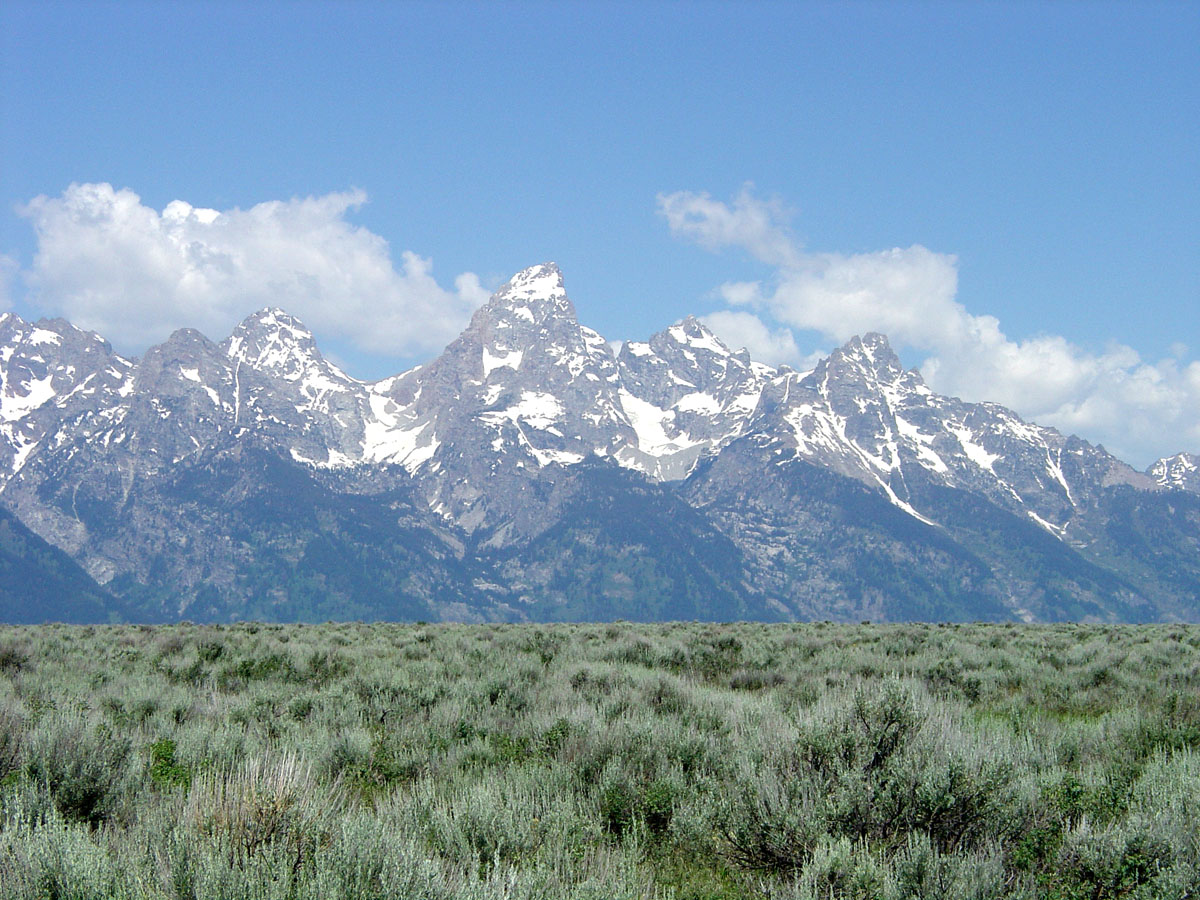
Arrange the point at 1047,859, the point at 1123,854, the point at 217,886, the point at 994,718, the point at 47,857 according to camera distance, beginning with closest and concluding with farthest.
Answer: the point at 217,886 → the point at 47,857 → the point at 1123,854 → the point at 1047,859 → the point at 994,718

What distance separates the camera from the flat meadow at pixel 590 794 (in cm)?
414

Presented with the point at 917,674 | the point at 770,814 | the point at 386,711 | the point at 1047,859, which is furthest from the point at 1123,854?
the point at 917,674

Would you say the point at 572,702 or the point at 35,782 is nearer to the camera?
the point at 35,782

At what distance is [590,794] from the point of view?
6.92 meters

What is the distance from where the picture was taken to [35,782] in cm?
575

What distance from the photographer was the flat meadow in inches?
163

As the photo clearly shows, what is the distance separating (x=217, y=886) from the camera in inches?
Result: 139

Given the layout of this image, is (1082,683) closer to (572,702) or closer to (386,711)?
(572,702)

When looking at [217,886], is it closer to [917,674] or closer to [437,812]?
[437,812]

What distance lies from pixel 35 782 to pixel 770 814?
17.6 feet

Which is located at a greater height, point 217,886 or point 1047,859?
point 217,886

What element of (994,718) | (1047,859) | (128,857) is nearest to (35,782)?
(128,857)

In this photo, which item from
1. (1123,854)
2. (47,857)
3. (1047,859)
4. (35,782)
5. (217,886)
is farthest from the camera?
(35,782)

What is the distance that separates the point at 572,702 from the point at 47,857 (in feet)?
24.5
